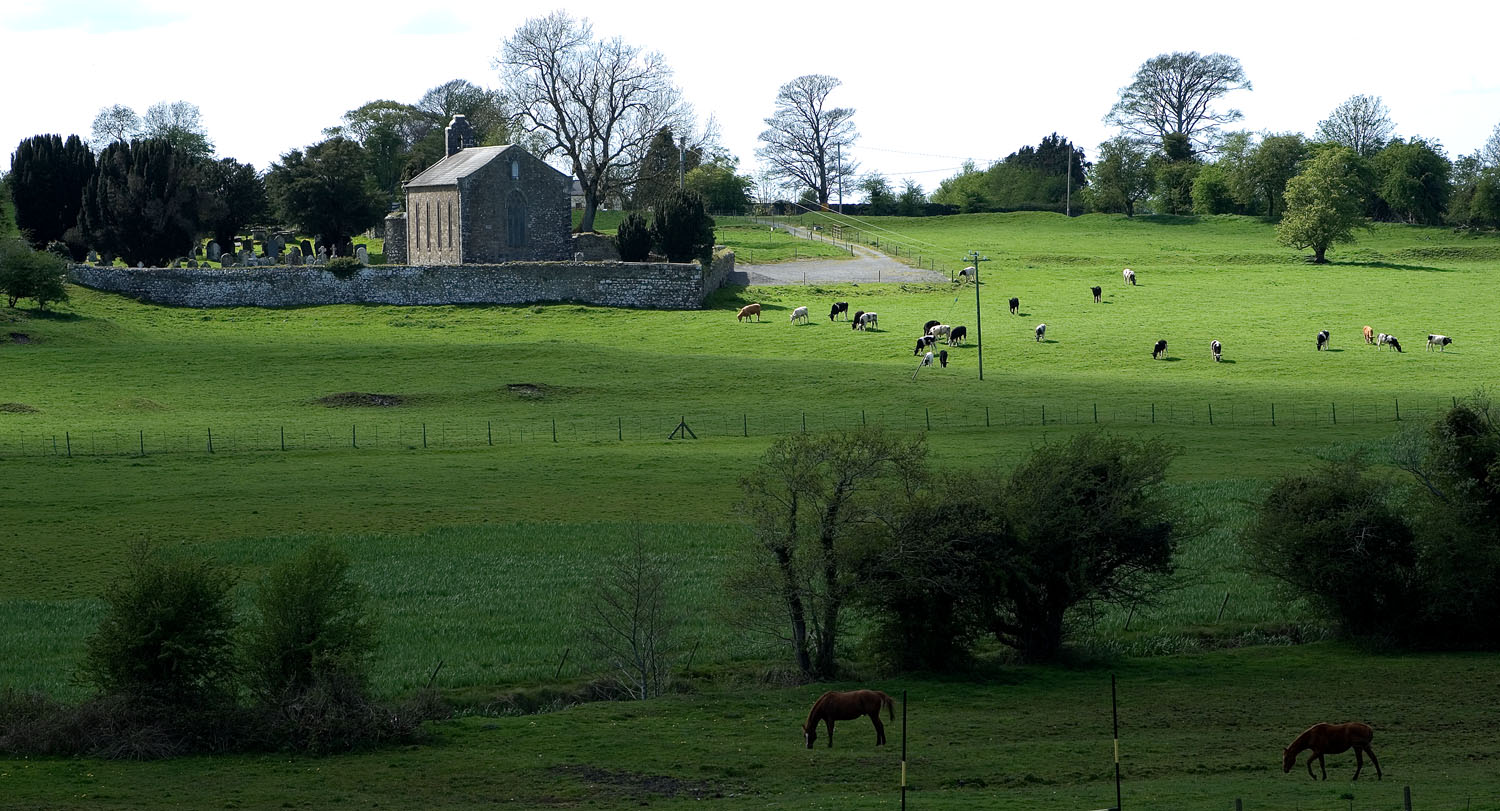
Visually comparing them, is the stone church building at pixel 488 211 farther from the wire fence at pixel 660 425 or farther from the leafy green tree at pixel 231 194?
the wire fence at pixel 660 425

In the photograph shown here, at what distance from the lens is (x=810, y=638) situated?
2728cm

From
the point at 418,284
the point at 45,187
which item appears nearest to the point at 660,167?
the point at 418,284

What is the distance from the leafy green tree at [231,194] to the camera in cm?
9262

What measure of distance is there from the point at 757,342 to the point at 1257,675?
43249 millimetres

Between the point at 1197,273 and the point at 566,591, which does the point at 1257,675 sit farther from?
the point at 1197,273

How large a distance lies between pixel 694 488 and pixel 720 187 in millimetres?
81132

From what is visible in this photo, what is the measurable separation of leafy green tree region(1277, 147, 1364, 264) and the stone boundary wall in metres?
38.2

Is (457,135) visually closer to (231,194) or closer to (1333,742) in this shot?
(231,194)

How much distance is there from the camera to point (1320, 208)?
293 ft

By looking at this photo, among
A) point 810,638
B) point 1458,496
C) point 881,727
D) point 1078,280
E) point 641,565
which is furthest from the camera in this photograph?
point 1078,280

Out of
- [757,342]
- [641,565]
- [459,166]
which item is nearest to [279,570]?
[641,565]

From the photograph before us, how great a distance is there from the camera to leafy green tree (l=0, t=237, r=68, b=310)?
6800cm

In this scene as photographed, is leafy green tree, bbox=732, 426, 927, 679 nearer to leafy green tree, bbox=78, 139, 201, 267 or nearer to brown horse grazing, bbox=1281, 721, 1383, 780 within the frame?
brown horse grazing, bbox=1281, 721, 1383, 780

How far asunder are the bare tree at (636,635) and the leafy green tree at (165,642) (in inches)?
240
